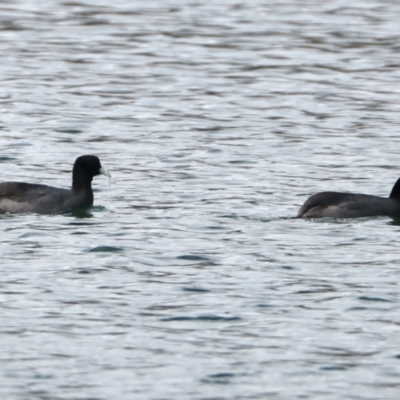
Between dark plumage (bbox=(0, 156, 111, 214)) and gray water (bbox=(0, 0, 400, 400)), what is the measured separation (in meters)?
0.20

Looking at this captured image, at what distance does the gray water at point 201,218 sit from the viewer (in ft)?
35.3

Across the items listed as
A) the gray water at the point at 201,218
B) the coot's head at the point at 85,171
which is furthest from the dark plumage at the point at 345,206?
the coot's head at the point at 85,171

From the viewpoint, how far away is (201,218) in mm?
16281

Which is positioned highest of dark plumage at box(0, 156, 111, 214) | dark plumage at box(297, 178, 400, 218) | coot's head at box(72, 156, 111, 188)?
coot's head at box(72, 156, 111, 188)

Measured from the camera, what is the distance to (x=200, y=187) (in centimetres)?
1828

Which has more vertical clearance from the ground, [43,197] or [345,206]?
[43,197]

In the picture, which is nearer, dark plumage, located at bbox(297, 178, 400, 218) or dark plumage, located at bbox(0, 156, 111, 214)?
dark plumage, located at bbox(297, 178, 400, 218)

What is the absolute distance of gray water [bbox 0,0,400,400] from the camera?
35.3 feet

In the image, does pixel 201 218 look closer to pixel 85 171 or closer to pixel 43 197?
pixel 85 171

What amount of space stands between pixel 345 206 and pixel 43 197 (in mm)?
3767

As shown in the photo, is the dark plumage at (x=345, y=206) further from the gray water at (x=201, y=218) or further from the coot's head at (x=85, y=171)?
the coot's head at (x=85, y=171)

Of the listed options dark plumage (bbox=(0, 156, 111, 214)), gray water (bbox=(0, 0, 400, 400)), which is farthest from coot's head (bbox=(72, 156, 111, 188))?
gray water (bbox=(0, 0, 400, 400))

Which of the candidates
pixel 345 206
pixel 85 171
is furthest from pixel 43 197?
pixel 345 206

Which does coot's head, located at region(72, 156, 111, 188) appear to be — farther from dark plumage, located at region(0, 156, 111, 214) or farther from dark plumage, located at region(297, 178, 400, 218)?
dark plumage, located at region(297, 178, 400, 218)
